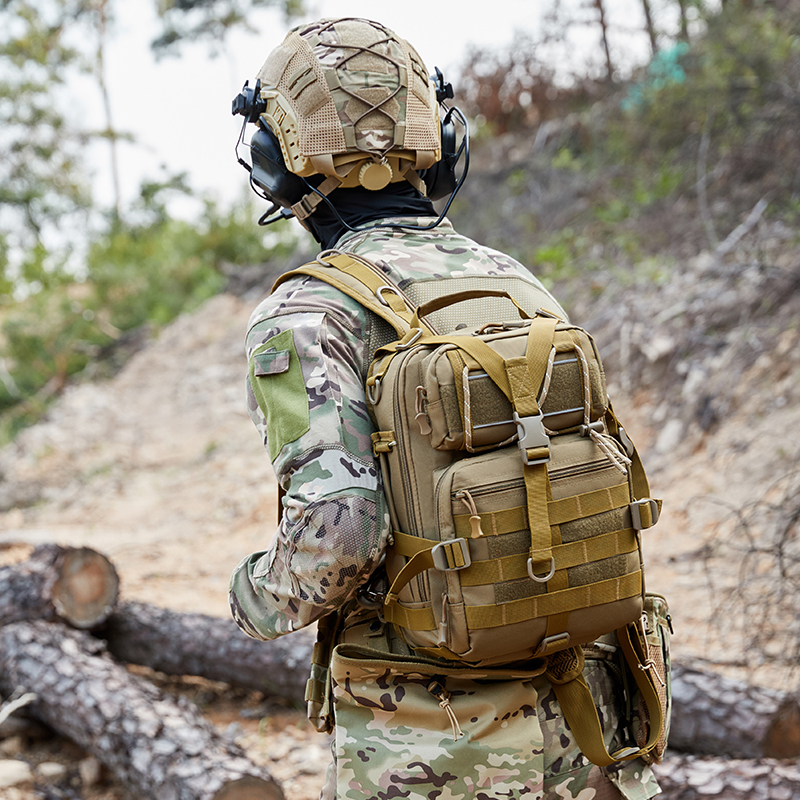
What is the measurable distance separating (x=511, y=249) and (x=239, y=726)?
645 centimetres

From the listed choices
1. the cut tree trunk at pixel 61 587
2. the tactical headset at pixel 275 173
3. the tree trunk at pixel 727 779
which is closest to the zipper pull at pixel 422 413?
the tactical headset at pixel 275 173

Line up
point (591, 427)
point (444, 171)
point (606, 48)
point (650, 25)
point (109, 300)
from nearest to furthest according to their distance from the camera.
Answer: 1. point (591, 427)
2. point (444, 171)
3. point (650, 25)
4. point (606, 48)
5. point (109, 300)

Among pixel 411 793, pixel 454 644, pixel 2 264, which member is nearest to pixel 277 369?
pixel 454 644

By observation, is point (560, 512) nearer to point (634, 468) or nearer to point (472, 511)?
point (472, 511)

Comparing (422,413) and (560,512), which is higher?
(422,413)

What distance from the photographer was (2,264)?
1831 centimetres

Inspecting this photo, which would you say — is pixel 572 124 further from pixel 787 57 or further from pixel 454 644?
pixel 454 644

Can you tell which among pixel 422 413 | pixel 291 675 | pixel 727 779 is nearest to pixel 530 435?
pixel 422 413

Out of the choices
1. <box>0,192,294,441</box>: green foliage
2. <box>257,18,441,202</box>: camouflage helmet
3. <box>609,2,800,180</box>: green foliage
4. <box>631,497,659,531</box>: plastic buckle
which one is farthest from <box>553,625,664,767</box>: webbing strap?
<box>0,192,294,441</box>: green foliage

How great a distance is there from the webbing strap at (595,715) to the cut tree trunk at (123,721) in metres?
1.65

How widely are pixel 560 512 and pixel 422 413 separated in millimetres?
282

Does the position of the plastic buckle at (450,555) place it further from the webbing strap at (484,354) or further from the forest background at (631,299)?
the forest background at (631,299)

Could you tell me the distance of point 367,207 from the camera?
5.93ft

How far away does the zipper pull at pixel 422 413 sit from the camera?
133 cm
